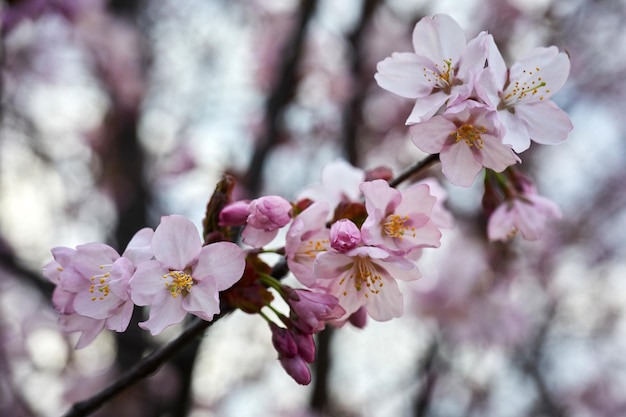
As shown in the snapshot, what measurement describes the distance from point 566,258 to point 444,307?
2.66m

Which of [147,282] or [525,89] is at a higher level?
[525,89]

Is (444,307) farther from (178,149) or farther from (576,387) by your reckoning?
(576,387)

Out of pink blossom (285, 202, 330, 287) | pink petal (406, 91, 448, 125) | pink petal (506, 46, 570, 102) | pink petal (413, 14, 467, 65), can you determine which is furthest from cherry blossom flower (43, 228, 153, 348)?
pink petal (506, 46, 570, 102)

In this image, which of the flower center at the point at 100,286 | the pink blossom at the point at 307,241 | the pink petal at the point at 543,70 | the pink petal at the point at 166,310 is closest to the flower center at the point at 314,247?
the pink blossom at the point at 307,241

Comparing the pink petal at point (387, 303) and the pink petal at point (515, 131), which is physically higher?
the pink petal at point (515, 131)

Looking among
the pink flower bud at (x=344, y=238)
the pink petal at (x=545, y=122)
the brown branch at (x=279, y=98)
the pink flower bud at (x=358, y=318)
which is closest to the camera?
the pink flower bud at (x=344, y=238)

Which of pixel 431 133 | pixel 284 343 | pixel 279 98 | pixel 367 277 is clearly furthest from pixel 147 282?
pixel 279 98

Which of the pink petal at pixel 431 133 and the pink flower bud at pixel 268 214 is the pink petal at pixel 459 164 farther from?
the pink flower bud at pixel 268 214

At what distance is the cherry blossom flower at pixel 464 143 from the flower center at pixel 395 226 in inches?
4.1

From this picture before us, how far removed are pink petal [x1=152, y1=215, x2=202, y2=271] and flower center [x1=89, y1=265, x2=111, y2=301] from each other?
10 centimetres

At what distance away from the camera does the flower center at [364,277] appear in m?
0.97

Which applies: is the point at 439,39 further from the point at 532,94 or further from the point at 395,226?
the point at 395,226

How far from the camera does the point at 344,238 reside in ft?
2.99

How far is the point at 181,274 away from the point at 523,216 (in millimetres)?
700
